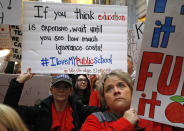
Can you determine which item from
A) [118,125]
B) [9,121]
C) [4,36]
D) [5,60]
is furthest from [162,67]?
[5,60]

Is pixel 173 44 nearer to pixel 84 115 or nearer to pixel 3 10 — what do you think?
pixel 84 115

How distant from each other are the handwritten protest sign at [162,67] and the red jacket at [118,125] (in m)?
0.07

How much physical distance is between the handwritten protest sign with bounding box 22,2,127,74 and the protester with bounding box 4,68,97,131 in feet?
0.59

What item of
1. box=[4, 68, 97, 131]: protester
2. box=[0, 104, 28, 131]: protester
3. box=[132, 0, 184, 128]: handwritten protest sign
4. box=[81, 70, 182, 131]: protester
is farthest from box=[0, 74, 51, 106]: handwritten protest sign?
box=[132, 0, 184, 128]: handwritten protest sign

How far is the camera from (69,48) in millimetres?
2369

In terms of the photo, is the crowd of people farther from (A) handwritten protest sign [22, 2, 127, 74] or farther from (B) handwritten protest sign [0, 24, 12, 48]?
(B) handwritten protest sign [0, 24, 12, 48]

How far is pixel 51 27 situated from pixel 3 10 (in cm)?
56

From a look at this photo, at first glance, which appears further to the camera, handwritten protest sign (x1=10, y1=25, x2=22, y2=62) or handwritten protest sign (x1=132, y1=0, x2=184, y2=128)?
handwritten protest sign (x1=10, y1=25, x2=22, y2=62)

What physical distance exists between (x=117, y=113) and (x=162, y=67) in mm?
513

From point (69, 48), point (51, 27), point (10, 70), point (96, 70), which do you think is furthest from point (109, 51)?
point (10, 70)

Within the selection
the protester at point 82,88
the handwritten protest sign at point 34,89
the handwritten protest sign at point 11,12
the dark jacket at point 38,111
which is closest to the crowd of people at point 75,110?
the dark jacket at point 38,111

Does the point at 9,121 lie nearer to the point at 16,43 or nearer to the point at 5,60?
the point at 16,43

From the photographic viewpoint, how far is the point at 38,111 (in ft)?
7.35

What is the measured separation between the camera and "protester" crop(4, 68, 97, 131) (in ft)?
6.99
